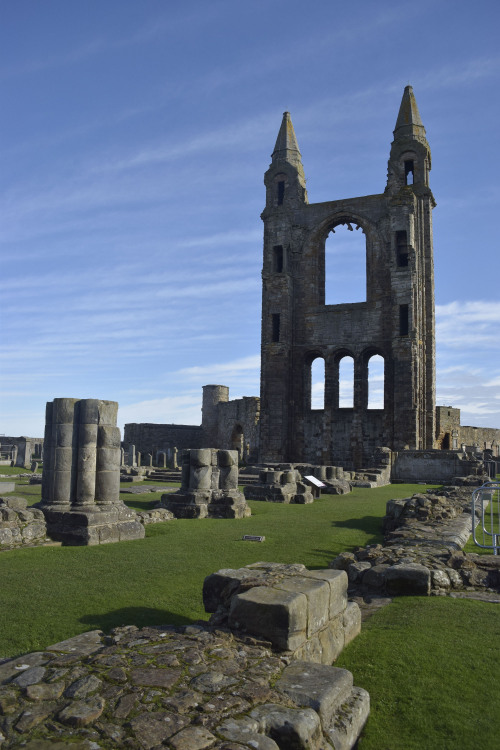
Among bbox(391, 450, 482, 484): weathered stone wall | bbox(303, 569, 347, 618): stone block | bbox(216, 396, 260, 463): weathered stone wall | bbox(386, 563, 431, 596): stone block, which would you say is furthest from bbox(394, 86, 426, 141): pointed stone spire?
bbox(303, 569, 347, 618): stone block

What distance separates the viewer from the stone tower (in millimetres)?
27016

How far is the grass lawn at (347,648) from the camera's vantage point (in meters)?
3.07

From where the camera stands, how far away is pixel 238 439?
119 feet

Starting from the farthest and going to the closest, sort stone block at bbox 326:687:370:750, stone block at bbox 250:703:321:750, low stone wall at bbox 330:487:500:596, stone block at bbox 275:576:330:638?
low stone wall at bbox 330:487:500:596, stone block at bbox 275:576:330:638, stone block at bbox 326:687:370:750, stone block at bbox 250:703:321:750

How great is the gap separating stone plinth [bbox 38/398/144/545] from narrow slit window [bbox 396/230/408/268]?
2135 centimetres

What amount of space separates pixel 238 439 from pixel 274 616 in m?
33.0

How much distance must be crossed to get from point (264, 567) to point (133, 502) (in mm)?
9098

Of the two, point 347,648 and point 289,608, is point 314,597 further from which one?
point 347,648

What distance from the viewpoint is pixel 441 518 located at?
30.9 feet

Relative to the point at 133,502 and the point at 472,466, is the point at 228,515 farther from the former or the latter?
the point at 472,466

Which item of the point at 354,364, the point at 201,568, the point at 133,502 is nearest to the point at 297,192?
the point at 354,364

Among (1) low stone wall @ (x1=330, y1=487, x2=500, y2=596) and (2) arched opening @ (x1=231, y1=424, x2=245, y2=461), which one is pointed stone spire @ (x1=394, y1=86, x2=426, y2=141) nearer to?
(2) arched opening @ (x1=231, y1=424, x2=245, y2=461)

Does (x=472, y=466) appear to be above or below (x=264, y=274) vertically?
below

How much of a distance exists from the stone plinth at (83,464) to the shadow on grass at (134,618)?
13.8ft
